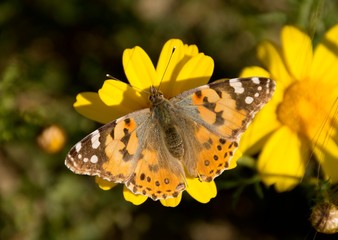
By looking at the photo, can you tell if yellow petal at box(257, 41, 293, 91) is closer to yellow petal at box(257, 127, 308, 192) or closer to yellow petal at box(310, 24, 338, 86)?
yellow petal at box(310, 24, 338, 86)

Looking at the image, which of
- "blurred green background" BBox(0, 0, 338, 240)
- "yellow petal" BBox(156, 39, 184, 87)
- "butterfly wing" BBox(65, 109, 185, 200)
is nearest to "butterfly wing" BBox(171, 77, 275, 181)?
"butterfly wing" BBox(65, 109, 185, 200)

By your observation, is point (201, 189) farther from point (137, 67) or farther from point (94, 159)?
point (137, 67)

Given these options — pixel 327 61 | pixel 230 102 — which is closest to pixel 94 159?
pixel 230 102

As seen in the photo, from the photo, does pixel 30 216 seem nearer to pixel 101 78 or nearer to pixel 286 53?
pixel 101 78

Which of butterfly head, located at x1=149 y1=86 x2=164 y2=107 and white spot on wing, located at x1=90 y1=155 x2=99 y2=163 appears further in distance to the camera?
butterfly head, located at x1=149 y1=86 x2=164 y2=107

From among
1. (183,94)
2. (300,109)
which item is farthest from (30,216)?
(300,109)
